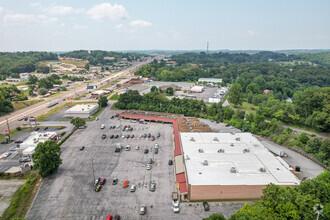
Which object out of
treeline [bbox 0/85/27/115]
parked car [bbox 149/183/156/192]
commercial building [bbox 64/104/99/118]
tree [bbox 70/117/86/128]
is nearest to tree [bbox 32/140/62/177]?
parked car [bbox 149/183/156/192]

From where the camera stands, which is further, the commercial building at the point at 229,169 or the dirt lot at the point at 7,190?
the dirt lot at the point at 7,190

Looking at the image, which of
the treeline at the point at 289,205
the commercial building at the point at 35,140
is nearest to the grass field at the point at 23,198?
the commercial building at the point at 35,140

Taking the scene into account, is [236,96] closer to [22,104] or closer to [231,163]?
[231,163]

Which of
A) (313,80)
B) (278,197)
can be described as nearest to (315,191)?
(278,197)

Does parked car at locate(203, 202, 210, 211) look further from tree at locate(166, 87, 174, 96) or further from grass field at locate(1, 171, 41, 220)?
tree at locate(166, 87, 174, 96)

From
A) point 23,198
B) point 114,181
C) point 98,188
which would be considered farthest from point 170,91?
point 23,198

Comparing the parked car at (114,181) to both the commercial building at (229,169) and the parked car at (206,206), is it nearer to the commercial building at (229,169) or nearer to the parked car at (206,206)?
the commercial building at (229,169)
